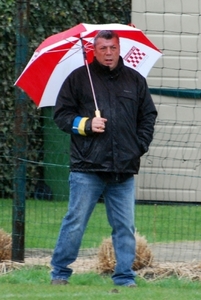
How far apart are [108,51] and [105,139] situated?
0.63 m

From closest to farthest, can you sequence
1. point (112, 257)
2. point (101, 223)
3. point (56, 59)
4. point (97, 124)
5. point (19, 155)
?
point (97, 124) < point (56, 59) < point (112, 257) < point (19, 155) < point (101, 223)

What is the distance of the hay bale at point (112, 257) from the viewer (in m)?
7.69

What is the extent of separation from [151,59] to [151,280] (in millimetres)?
1745

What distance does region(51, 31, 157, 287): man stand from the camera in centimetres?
670

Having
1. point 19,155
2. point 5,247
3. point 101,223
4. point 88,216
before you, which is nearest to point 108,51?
point 88,216

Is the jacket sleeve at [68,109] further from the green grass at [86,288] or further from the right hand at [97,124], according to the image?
the green grass at [86,288]

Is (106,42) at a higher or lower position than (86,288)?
higher

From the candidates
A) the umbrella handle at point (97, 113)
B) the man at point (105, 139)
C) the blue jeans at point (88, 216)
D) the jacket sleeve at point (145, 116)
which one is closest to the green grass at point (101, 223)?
the blue jeans at point (88, 216)

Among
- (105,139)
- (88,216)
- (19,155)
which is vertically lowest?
(88,216)

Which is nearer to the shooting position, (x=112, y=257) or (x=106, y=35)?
(x=106, y=35)

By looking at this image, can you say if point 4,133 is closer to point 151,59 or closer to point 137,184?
point 137,184

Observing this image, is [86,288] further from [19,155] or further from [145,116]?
[19,155]

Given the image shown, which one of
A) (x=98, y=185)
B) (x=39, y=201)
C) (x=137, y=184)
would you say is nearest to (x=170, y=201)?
(x=137, y=184)

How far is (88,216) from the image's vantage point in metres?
6.82
